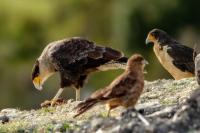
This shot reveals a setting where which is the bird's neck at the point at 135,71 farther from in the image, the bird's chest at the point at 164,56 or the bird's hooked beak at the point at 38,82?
the bird's hooked beak at the point at 38,82

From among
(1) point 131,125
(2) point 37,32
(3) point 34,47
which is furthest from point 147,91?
(2) point 37,32

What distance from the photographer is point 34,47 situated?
4909 cm

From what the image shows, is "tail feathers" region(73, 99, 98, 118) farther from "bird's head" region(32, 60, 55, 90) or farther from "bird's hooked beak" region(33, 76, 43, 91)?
"bird's hooked beak" region(33, 76, 43, 91)

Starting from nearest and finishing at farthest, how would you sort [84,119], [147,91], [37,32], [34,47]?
1. [84,119]
2. [147,91]
3. [34,47]
4. [37,32]

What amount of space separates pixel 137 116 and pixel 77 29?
38015mm

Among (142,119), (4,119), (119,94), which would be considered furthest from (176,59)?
(142,119)

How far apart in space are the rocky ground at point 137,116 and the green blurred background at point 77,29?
22.6 meters

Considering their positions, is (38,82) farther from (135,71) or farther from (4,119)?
(135,71)

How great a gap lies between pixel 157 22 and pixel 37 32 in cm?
Answer: 1124

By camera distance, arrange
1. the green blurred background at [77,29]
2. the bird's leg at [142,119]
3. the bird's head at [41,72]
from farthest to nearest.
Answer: the green blurred background at [77,29] → the bird's head at [41,72] → the bird's leg at [142,119]

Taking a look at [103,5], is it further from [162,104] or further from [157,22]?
[162,104]

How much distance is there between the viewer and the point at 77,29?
166 ft

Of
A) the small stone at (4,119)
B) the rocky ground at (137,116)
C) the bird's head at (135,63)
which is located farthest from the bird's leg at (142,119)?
the small stone at (4,119)

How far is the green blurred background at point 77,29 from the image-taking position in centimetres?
4309
